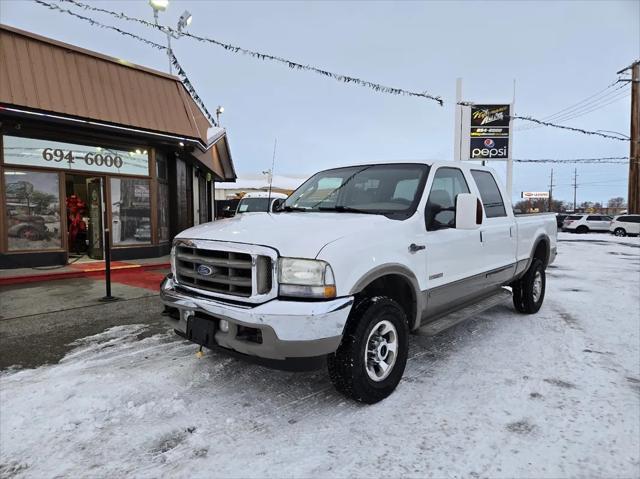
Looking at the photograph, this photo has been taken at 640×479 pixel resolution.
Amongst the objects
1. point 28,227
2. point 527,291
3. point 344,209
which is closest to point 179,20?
point 28,227

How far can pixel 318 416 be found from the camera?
3.02 m

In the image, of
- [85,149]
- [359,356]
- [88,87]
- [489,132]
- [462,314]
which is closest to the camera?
[359,356]

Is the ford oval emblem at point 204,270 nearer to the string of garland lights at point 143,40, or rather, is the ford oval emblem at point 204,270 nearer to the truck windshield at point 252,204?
the string of garland lights at point 143,40

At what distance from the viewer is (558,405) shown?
318 cm

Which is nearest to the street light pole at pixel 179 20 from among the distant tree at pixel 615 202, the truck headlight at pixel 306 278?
the truck headlight at pixel 306 278

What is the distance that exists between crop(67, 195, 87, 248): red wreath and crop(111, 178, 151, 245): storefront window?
1863mm

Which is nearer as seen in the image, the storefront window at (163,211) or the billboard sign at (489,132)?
the storefront window at (163,211)

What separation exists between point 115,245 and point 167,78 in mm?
4403

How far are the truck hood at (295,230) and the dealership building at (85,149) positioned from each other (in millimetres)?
5482

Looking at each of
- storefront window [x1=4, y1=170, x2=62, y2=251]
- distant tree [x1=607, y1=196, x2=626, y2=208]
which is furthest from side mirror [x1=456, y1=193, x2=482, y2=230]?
distant tree [x1=607, y1=196, x2=626, y2=208]

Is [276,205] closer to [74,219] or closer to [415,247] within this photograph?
[415,247]

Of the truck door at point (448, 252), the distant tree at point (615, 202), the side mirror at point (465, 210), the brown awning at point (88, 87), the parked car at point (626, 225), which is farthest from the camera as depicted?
the distant tree at point (615, 202)

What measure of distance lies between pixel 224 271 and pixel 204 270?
0.19 metres

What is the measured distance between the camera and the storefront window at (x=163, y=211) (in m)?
11.4
